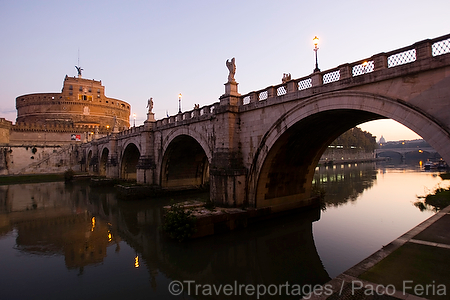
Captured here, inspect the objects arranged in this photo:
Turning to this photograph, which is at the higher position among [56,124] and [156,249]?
[56,124]

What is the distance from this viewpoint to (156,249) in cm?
1041

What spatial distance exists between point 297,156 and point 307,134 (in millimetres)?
1615

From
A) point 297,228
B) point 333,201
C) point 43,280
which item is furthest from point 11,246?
point 333,201

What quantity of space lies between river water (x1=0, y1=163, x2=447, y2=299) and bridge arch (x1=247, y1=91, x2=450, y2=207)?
1501 millimetres

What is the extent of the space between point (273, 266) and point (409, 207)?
39.0ft

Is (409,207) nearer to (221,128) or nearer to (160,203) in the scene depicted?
(221,128)

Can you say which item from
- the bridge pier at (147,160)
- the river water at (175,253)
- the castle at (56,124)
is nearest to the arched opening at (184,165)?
the bridge pier at (147,160)

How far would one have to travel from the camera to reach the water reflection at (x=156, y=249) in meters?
8.00

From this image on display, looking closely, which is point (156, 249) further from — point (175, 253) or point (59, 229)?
point (59, 229)

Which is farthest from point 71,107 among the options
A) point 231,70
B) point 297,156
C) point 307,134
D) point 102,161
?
point 307,134

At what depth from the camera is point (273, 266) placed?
8.70 m

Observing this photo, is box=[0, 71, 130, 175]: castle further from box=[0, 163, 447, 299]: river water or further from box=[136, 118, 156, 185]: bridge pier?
box=[0, 163, 447, 299]: river water

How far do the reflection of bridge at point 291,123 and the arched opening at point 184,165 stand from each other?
0.28ft

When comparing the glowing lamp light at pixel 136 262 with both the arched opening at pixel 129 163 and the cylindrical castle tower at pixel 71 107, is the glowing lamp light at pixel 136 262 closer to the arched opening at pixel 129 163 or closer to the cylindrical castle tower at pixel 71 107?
the arched opening at pixel 129 163
